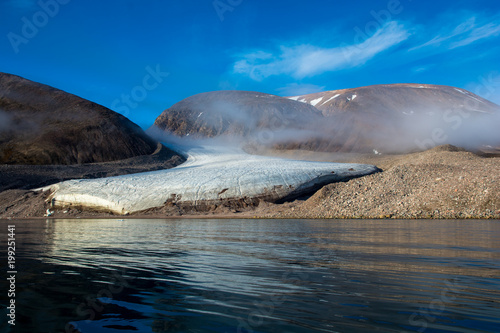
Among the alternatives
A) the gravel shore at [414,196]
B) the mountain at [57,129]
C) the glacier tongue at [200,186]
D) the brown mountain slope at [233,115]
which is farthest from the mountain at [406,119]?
the gravel shore at [414,196]

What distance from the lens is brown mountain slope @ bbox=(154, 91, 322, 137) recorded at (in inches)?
3305

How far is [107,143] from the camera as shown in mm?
58000

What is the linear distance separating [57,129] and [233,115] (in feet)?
138

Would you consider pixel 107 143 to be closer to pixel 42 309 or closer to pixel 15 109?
pixel 15 109

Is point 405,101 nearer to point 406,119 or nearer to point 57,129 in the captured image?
point 406,119

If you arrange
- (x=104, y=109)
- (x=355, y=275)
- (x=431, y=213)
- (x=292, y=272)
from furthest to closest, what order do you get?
(x=104, y=109) < (x=431, y=213) < (x=292, y=272) < (x=355, y=275)

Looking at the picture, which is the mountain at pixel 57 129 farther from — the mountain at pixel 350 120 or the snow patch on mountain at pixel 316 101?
the snow patch on mountain at pixel 316 101

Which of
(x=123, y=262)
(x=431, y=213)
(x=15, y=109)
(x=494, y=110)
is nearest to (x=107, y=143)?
(x=15, y=109)

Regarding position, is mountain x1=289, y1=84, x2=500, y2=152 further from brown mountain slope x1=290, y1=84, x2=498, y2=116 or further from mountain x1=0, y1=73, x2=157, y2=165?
mountain x1=0, y1=73, x2=157, y2=165

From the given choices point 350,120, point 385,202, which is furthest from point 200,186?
point 350,120

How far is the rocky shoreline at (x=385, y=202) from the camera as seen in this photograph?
2072 centimetres

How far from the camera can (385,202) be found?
23328 millimetres

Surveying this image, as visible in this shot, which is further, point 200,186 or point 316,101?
point 316,101

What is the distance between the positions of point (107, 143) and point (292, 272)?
59.0 meters
